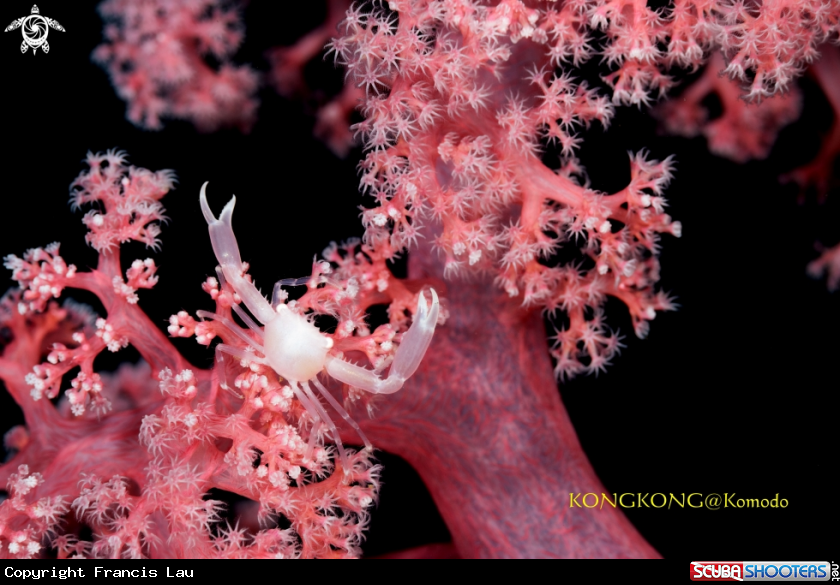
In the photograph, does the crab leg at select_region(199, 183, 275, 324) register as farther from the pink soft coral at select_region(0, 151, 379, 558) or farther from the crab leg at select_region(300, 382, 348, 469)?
the crab leg at select_region(300, 382, 348, 469)

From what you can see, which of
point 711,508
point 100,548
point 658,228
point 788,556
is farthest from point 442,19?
point 788,556

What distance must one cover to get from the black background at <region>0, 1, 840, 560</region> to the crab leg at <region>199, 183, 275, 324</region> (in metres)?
0.56

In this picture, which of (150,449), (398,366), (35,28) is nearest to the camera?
(150,449)

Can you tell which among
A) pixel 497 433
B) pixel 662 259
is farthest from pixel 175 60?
pixel 662 259

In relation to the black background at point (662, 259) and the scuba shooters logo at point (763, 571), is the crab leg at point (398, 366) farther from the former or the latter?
the scuba shooters logo at point (763, 571)

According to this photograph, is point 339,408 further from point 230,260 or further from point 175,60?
point 175,60

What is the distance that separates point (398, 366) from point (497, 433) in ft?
1.88

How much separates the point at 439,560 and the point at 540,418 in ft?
2.82

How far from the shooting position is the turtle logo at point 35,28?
7.86 feet

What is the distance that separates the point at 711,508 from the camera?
279 centimetres

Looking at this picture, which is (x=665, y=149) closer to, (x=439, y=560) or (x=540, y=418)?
(x=540, y=418)

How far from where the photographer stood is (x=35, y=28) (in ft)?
7.91

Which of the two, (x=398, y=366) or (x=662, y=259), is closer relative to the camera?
(x=398, y=366)

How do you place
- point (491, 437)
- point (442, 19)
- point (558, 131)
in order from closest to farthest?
point (442, 19) < point (558, 131) < point (491, 437)
